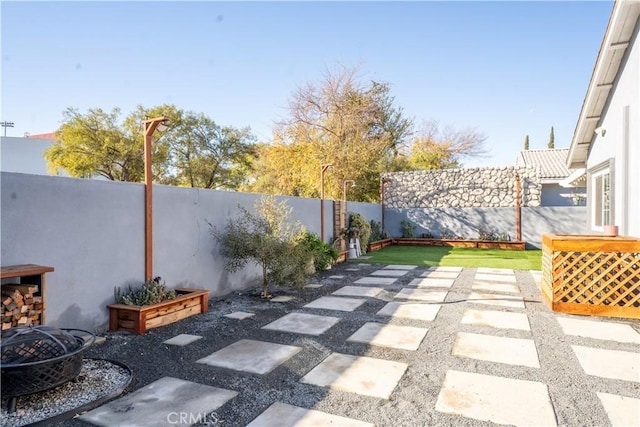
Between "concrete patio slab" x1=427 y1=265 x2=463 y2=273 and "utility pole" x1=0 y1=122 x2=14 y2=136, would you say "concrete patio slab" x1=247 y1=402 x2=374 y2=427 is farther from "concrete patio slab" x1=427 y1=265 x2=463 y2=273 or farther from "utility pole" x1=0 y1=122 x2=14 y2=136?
"utility pole" x1=0 y1=122 x2=14 y2=136

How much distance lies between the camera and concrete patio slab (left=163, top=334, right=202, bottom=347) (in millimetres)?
4281

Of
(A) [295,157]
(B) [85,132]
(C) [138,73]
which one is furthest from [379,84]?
(B) [85,132]

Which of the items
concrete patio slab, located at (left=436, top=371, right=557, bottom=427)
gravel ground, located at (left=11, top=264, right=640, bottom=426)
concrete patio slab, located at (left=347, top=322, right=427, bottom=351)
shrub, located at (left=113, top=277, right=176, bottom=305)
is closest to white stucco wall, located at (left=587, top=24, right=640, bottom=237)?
gravel ground, located at (left=11, top=264, right=640, bottom=426)

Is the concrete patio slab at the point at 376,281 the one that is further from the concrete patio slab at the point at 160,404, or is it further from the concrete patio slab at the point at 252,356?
the concrete patio slab at the point at 160,404

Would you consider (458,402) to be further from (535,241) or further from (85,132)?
(85,132)

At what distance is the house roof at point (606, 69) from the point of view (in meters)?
6.03

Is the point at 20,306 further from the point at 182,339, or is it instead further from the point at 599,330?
the point at 599,330

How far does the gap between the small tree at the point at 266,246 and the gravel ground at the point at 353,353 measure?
2.52 ft

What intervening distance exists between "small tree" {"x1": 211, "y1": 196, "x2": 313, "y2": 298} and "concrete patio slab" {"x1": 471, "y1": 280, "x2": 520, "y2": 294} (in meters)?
3.49

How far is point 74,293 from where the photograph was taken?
427 centimetres

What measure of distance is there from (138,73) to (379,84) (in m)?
13.5

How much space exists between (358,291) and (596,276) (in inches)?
148

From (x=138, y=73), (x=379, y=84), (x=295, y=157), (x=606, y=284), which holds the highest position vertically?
(x=379, y=84)

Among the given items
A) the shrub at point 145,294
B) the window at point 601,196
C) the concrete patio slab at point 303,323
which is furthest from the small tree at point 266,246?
the window at point 601,196
